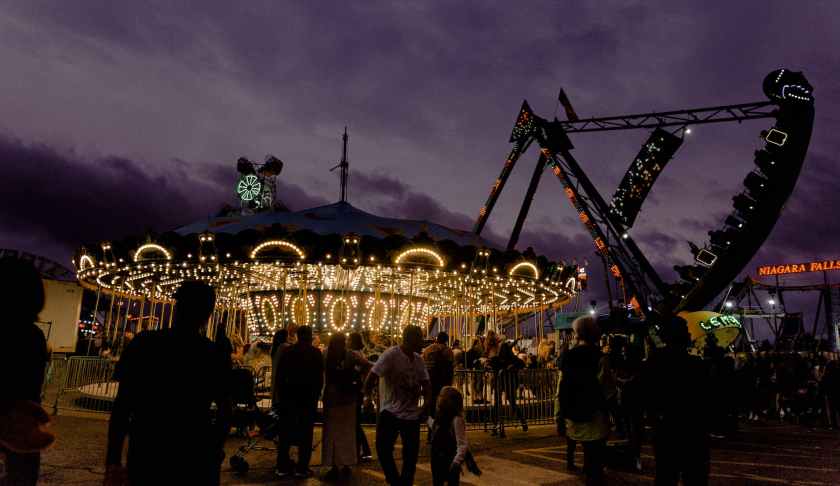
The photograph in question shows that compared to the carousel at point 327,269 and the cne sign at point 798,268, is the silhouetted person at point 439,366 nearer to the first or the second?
the carousel at point 327,269

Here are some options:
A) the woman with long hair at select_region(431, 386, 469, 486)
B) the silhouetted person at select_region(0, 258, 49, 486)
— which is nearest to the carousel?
the woman with long hair at select_region(431, 386, 469, 486)

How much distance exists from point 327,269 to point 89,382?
7844mm

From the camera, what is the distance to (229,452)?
26.0 feet

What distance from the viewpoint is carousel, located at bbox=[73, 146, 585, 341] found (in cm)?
1448

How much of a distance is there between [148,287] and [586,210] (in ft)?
70.8

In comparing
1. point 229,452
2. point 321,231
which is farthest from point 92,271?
point 229,452

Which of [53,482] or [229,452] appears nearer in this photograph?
[53,482]

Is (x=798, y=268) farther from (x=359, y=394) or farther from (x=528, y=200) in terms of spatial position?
(x=359, y=394)

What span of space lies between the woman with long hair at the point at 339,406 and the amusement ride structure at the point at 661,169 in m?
16.6

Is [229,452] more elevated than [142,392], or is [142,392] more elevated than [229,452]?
[142,392]

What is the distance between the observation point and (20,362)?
2.29 meters

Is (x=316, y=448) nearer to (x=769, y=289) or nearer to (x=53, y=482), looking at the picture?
(x=53, y=482)

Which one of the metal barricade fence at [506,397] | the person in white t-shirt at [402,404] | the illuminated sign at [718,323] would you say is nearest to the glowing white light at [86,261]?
the metal barricade fence at [506,397]

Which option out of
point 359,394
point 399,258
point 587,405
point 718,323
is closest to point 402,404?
point 587,405
